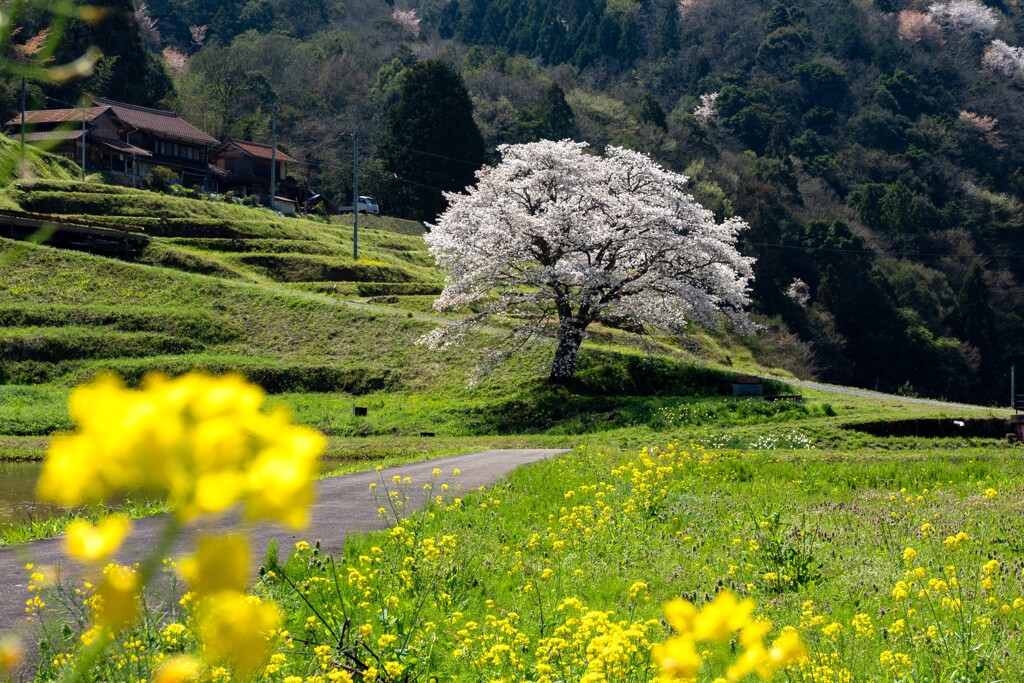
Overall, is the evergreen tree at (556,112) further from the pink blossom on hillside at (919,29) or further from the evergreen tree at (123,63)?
the pink blossom on hillside at (919,29)

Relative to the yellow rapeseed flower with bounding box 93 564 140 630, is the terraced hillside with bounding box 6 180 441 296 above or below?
below

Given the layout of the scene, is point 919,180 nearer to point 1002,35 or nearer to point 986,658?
point 1002,35

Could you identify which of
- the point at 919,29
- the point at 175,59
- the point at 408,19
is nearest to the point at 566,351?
the point at 175,59

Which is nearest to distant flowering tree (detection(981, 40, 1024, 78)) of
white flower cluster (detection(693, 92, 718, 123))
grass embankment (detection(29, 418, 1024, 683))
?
white flower cluster (detection(693, 92, 718, 123))

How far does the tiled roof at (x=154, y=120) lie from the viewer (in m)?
59.8

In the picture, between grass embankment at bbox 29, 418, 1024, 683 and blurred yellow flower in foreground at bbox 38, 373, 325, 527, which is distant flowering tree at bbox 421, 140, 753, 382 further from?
blurred yellow flower in foreground at bbox 38, 373, 325, 527

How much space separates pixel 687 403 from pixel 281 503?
25.6 metres

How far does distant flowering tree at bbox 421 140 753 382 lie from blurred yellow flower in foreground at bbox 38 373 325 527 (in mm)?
25691

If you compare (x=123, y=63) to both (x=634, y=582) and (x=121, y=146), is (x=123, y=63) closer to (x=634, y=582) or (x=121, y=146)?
(x=121, y=146)

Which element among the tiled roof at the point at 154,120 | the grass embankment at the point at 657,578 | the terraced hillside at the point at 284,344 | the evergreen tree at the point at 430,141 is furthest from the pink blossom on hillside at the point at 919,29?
the grass embankment at the point at 657,578

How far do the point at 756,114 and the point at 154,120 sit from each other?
2026 inches

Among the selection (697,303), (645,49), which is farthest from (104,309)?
(645,49)

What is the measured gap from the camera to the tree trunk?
28.1 m

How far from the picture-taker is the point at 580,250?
27.7 metres
